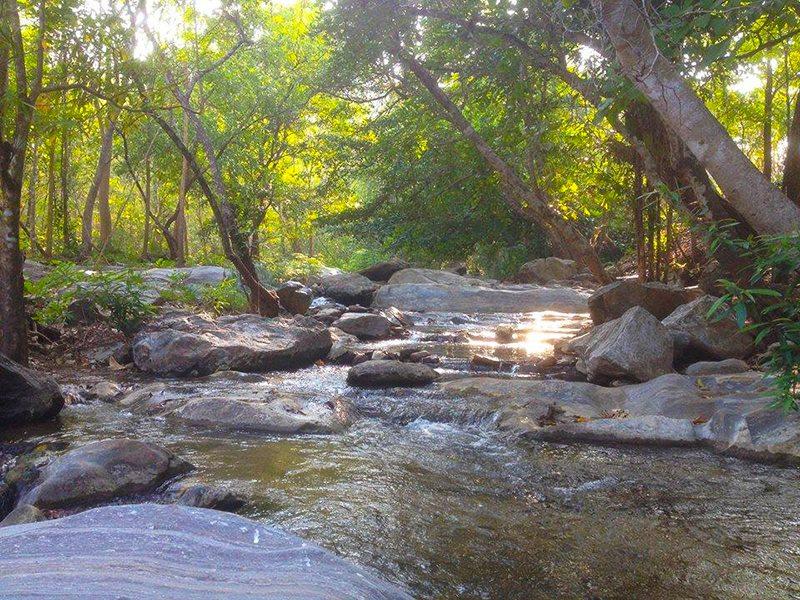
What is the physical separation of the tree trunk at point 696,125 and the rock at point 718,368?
2048 millimetres

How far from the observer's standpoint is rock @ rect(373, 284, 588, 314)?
614 inches

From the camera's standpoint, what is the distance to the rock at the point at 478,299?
15.6m

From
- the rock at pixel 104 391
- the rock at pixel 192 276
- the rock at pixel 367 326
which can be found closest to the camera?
the rock at pixel 104 391

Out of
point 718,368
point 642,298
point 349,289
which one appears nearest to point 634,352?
point 718,368

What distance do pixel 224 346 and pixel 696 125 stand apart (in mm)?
5680

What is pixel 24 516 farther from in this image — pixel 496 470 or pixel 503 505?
pixel 496 470

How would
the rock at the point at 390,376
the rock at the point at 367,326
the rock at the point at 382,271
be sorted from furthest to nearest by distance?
the rock at the point at 382,271
the rock at the point at 367,326
the rock at the point at 390,376

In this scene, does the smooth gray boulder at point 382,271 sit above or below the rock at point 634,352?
above

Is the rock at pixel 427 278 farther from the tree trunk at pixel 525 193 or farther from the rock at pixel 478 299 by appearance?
the tree trunk at pixel 525 193

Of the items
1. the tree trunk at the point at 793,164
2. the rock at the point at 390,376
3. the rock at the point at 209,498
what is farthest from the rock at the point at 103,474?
the tree trunk at the point at 793,164

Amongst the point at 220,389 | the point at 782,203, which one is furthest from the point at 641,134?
the point at 220,389

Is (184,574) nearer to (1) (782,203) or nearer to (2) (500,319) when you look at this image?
(1) (782,203)

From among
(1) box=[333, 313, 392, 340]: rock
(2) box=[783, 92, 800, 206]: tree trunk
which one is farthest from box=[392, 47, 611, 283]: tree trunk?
(2) box=[783, 92, 800, 206]: tree trunk

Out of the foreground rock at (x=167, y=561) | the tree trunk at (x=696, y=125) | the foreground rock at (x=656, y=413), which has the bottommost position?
the foreground rock at (x=656, y=413)
